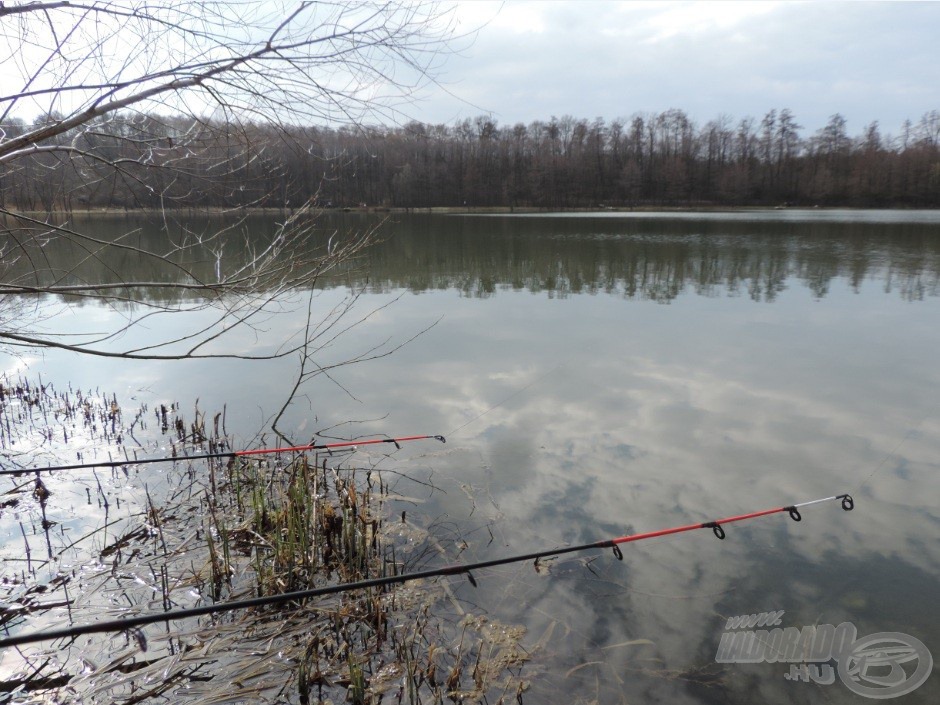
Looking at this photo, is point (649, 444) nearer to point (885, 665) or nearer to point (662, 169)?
Result: point (885, 665)

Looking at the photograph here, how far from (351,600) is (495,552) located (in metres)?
1.09

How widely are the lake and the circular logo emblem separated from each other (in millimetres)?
40

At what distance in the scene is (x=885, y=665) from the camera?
10.3 feet

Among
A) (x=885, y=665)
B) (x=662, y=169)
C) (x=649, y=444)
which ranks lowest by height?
(x=885, y=665)

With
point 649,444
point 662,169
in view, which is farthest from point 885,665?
point 662,169

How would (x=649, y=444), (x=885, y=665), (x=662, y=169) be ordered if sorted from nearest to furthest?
(x=885, y=665) → (x=649, y=444) → (x=662, y=169)

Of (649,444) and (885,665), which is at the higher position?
(649,444)

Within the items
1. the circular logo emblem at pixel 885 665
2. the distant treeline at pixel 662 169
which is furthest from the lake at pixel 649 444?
the distant treeline at pixel 662 169

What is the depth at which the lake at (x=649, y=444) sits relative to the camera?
11.1ft

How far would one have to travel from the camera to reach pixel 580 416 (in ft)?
21.6

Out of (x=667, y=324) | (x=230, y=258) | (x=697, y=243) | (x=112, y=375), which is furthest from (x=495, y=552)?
(x=697, y=243)

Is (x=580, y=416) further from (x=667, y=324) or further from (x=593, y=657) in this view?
(x=667, y=324)

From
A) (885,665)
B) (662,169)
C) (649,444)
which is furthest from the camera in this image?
(662,169)

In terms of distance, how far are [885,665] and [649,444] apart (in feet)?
9.27
